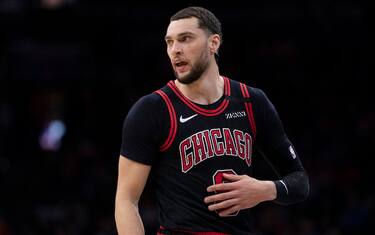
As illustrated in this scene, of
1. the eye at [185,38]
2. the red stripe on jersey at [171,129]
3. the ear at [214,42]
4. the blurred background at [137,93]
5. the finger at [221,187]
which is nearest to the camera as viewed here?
the finger at [221,187]

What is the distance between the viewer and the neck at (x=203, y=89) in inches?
170

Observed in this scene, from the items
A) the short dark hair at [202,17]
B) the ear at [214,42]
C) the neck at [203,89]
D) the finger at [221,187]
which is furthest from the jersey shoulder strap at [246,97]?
the finger at [221,187]

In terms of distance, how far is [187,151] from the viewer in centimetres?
414

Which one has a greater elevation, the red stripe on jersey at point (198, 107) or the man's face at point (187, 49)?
the man's face at point (187, 49)

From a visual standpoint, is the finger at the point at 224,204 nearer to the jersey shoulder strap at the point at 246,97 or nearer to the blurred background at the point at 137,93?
the jersey shoulder strap at the point at 246,97

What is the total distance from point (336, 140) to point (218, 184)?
7.48 m

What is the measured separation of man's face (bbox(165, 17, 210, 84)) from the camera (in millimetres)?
4203

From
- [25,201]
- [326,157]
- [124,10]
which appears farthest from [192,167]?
[124,10]

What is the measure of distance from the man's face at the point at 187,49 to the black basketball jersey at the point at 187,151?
15 cm

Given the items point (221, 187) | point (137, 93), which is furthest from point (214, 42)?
point (137, 93)

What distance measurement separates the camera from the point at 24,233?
10914 millimetres

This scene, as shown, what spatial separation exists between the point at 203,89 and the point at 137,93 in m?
9.38

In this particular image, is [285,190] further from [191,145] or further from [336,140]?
[336,140]

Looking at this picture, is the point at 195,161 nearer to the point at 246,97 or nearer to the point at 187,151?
the point at 187,151
